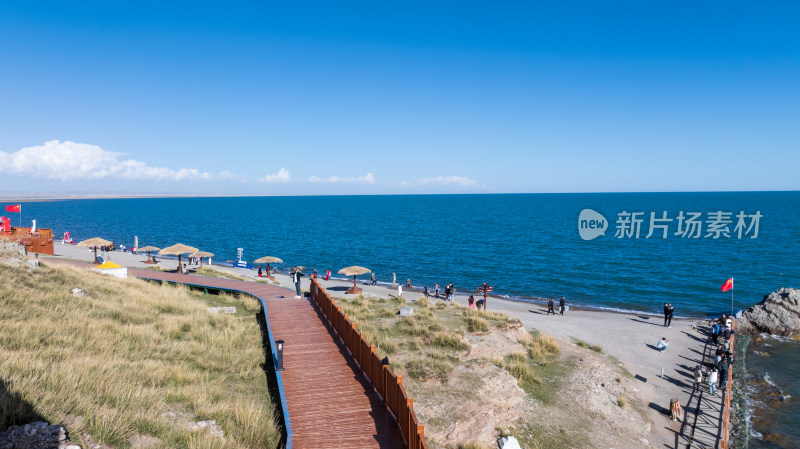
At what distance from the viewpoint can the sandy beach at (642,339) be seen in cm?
1804

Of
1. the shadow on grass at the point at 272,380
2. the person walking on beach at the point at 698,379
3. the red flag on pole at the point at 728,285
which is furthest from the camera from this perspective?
the red flag on pole at the point at 728,285

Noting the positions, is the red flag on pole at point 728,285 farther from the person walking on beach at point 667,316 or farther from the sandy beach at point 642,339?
the person walking on beach at point 667,316

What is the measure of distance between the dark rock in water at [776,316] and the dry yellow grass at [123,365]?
106ft

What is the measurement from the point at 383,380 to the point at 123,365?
7.07 m

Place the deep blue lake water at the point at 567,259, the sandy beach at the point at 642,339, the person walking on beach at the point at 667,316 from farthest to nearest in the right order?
1. the deep blue lake water at the point at 567,259
2. the person walking on beach at the point at 667,316
3. the sandy beach at the point at 642,339

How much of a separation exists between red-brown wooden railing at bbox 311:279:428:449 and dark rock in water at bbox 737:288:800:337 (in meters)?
28.4

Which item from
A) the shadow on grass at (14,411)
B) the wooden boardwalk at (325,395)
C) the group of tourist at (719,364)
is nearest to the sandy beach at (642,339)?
the group of tourist at (719,364)

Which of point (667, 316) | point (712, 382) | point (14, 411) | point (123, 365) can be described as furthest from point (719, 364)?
point (14, 411)

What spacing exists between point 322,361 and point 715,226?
101919 mm

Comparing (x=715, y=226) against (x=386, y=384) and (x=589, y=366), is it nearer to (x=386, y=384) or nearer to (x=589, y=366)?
(x=589, y=366)

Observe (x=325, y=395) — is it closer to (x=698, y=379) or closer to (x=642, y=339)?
(x=698, y=379)

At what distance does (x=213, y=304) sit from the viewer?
2244 centimetres

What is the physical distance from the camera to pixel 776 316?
28250 millimetres

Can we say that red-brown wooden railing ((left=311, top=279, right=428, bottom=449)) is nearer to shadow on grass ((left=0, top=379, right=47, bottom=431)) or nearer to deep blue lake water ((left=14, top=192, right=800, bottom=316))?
shadow on grass ((left=0, top=379, right=47, bottom=431))
